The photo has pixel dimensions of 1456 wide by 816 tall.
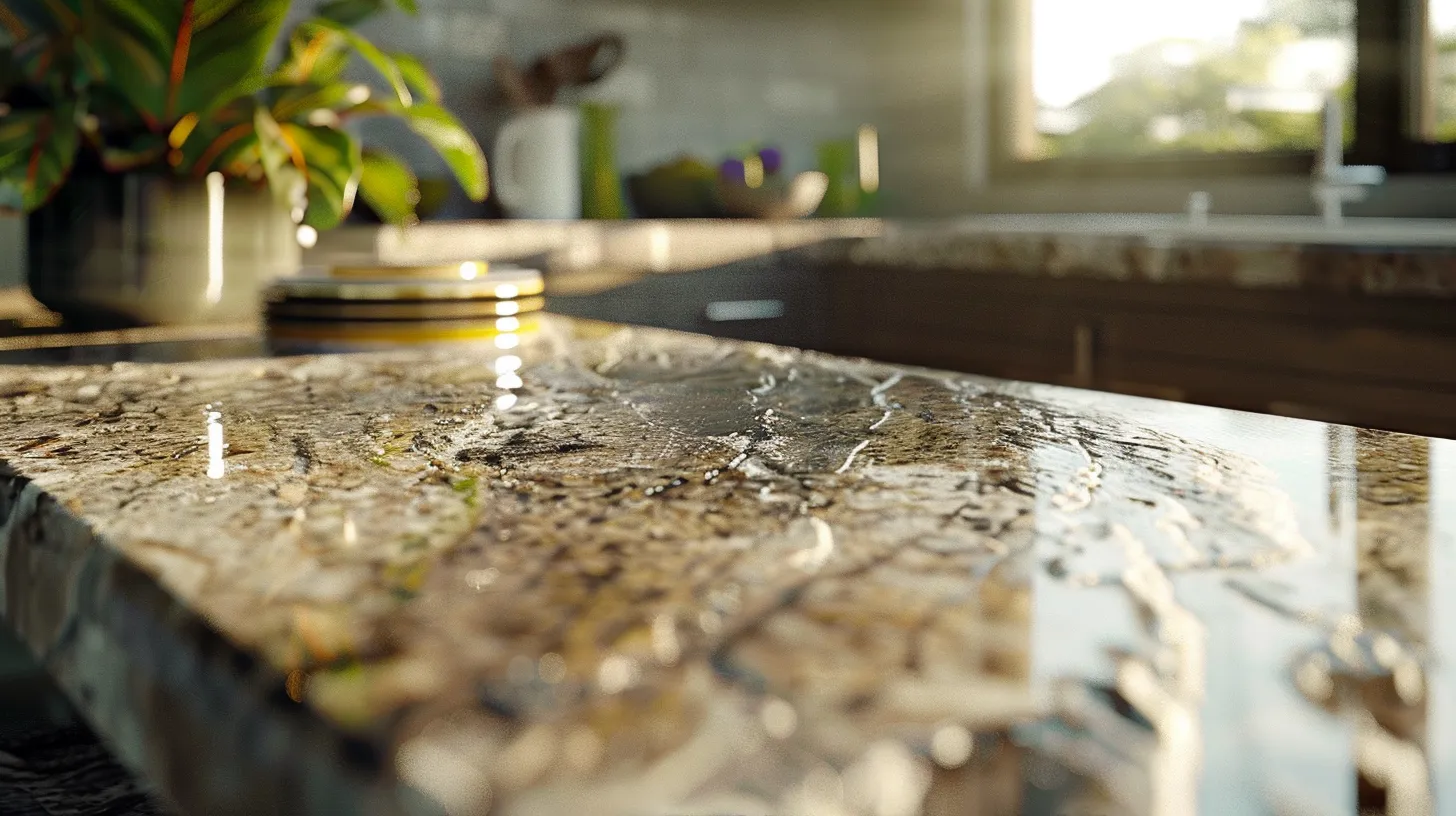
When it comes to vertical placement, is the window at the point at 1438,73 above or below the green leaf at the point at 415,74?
above

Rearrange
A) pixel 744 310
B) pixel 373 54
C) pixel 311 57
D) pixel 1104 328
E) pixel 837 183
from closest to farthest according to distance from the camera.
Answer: pixel 373 54 < pixel 311 57 < pixel 1104 328 < pixel 744 310 < pixel 837 183

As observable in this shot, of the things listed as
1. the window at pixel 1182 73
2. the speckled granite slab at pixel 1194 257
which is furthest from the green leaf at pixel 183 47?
the window at pixel 1182 73

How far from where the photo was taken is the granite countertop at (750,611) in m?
0.24

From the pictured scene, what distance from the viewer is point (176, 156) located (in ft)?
3.89

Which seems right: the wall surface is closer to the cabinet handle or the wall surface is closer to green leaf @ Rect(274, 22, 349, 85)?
the cabinet handle

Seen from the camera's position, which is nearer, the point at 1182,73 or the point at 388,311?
the point at 388,311

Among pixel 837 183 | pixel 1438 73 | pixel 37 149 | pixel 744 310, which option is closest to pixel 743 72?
pixel 837 183

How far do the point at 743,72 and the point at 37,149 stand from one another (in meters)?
2.85

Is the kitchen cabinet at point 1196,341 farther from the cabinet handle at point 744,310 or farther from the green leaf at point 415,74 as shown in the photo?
the green leaf at point 415,74

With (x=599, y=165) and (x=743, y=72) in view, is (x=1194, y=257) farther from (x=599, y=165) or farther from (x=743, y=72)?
(x=743, y=72)

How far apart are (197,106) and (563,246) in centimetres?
173

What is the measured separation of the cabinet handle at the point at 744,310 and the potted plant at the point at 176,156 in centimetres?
174

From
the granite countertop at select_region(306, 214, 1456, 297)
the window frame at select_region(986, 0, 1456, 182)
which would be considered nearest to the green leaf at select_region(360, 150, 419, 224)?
the granite countertop at select_region(306, 214, 1456, 297)

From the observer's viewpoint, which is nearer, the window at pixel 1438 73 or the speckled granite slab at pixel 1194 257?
the speckled granite slab at pixel 1194 257
